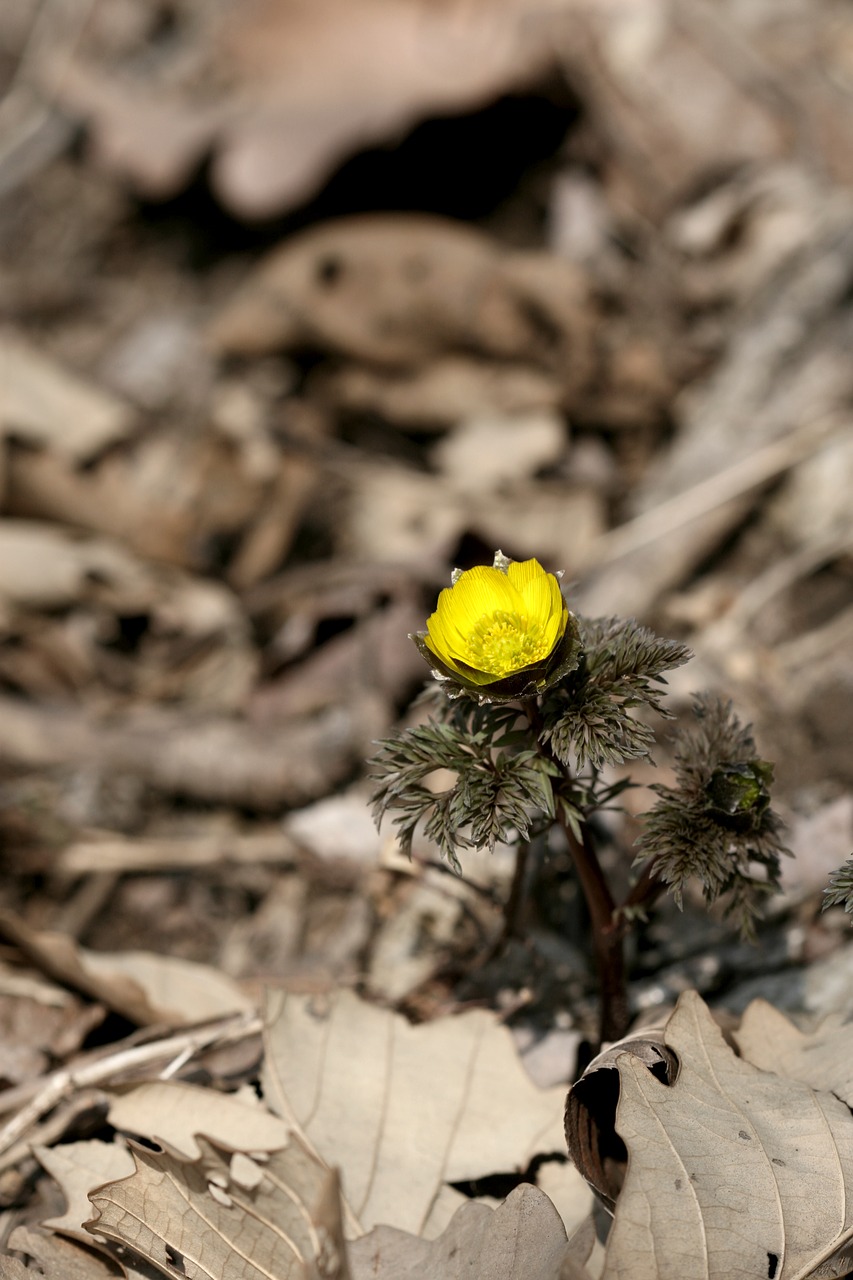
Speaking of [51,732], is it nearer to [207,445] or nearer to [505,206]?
[207,445]

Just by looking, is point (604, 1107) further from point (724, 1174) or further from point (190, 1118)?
point (190, 1118)

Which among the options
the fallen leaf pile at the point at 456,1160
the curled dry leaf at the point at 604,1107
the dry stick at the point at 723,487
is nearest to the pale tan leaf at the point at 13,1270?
the fallen leaf pile at the point at 456,1160

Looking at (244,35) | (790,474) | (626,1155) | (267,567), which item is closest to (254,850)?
(267,567)

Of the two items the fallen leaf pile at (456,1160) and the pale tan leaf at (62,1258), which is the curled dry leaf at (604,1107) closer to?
the fallen leaf pile at (456,1160)

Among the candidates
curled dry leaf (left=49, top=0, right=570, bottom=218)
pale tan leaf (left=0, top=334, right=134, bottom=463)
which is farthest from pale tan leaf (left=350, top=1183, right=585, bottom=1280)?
curled dry leaf (left=49, top=0, right=570, bottom=218)

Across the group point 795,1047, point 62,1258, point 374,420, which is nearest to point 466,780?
point 795,1047

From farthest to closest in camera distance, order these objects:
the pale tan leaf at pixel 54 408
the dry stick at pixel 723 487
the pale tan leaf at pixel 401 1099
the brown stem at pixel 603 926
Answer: the pale tan leaf at pixel 54 408
the dry stick at pixel 723 487
the pale tan leaf at pixel 401 1099
the brown stem at pixel 603 926

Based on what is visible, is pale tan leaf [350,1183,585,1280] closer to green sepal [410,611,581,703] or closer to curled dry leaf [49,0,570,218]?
green sepal [410,611,581,703]
